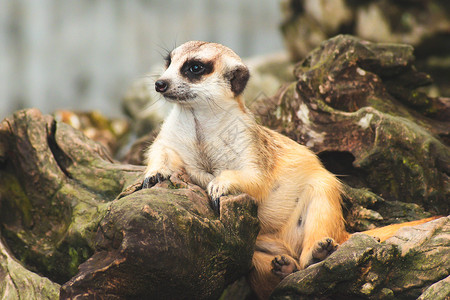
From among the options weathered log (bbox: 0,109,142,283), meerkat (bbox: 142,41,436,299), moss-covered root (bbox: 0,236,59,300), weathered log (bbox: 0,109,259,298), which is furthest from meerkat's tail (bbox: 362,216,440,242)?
moss-covered root (bbox: 0,236,59,300)

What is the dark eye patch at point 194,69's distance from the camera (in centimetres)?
407

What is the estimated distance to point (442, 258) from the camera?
10.6ft

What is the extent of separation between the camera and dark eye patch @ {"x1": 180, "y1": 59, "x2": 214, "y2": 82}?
407 centimetres

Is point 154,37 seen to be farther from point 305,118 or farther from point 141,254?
point 141,254

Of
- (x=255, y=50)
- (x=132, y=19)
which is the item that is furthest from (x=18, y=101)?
(x=255, y=50)

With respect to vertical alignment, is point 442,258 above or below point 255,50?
below

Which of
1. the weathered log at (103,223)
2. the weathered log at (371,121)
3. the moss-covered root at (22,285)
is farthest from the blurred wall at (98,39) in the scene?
the moss-covered root at (22,285)

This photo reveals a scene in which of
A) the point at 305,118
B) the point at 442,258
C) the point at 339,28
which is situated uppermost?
the point at 339,28

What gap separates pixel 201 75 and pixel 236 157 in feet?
2.17

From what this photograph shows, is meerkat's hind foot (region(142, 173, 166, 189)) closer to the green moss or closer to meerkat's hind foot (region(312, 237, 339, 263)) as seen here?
meerkat's hind foot (region(312, 237, 339, 263))

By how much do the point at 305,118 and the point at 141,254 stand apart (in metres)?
2.73

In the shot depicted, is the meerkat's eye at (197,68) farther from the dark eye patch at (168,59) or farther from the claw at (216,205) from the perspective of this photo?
the claw at (216,205)

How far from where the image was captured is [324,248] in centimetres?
351

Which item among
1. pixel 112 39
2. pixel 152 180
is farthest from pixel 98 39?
pixel 152 180
